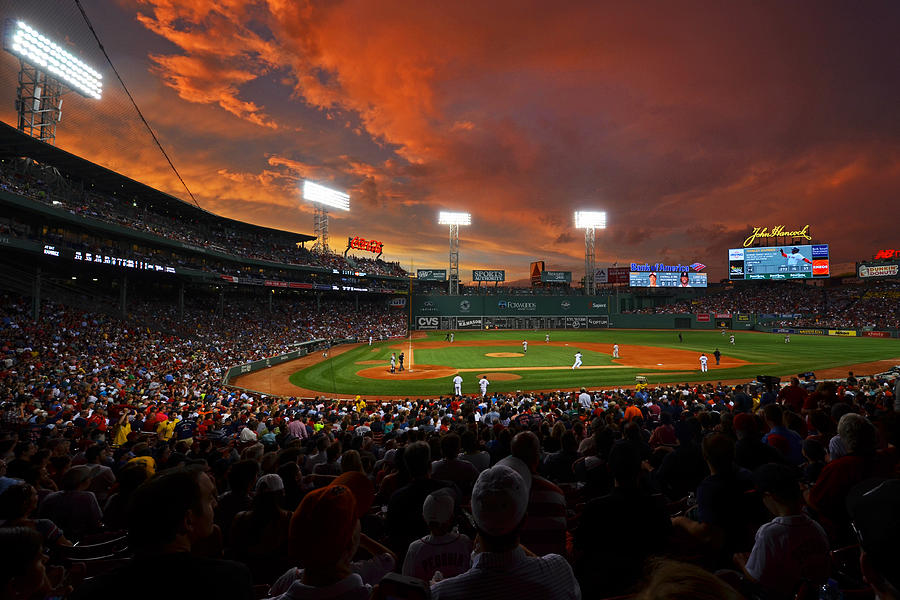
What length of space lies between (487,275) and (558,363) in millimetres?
52236

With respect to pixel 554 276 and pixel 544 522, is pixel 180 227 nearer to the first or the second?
pixel 544 522

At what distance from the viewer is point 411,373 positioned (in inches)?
1271

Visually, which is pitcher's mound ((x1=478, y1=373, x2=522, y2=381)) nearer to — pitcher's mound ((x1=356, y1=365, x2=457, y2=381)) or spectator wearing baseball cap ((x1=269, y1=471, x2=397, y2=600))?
pitcher's mound ((x1=356, y1=365, x2=457, y2=381))

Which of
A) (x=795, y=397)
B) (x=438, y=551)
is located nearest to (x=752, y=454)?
(x=438, y=551)

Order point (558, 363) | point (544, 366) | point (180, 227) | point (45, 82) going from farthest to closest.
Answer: point (180, 227)
point (558, 363)
point (544, 366)
point (45, 82)

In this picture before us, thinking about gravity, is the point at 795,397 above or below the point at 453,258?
below

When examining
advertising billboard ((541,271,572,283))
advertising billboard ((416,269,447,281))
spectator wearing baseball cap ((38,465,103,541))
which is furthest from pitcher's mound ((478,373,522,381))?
advertising billboard ((541,271,572,283))

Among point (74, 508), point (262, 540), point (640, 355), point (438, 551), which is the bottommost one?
point (640, 355)

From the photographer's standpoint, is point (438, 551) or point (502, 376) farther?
point (502, 376)

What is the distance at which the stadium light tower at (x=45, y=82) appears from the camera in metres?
30.2

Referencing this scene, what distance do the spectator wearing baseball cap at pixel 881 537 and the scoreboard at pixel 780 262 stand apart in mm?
96156

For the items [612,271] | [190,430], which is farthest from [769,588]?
[612,271]

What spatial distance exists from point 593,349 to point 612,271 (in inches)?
1865

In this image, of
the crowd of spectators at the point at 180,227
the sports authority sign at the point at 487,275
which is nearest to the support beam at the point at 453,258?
the sports authority sign at the point at 487,275
